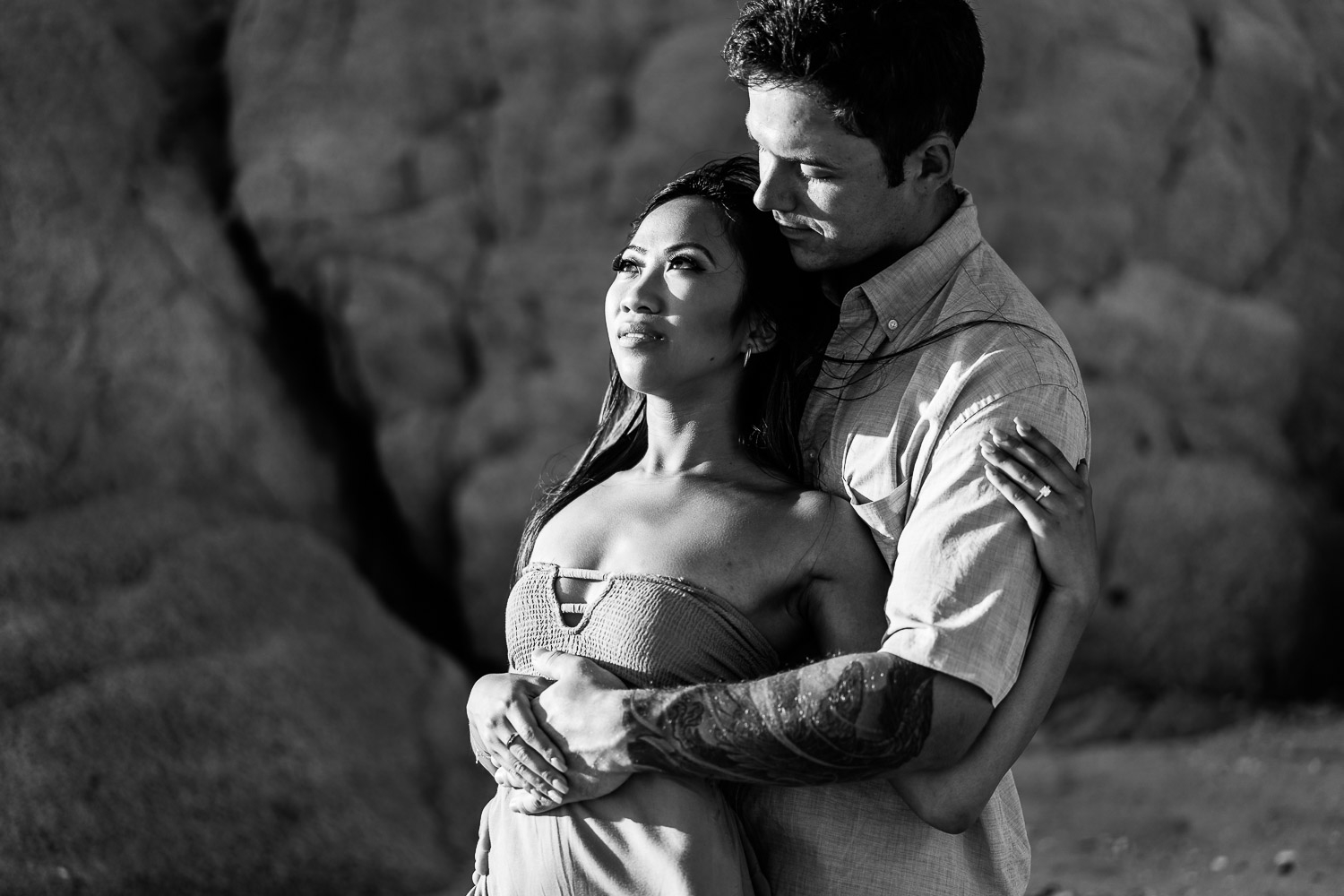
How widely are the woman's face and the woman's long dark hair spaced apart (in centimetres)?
3

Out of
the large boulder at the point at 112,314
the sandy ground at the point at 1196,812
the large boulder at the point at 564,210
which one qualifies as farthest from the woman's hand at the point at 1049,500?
the large boulder at the point at 112,314

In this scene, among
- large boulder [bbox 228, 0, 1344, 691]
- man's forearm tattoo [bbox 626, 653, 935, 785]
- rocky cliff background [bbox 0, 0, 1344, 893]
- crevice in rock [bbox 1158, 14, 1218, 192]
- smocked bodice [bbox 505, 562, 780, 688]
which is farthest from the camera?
crevice in rock [bbox 1158, 14, 1218, 192]

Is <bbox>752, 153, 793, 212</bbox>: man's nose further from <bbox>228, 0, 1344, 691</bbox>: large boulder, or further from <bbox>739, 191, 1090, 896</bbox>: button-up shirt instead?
<bbox>228, 0, 1344, 691</bbox>: large boulder

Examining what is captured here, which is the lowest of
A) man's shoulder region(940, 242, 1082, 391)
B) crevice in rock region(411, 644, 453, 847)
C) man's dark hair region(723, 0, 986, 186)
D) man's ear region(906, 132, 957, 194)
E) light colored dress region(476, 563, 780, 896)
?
crevice in rock region(411, 644, 453, 847)

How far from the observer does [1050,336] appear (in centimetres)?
217

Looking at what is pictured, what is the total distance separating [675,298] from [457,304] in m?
3.15

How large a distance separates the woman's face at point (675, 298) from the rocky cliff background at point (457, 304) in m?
2.55

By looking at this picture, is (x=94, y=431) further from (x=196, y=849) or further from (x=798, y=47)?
(x=798, y=47)

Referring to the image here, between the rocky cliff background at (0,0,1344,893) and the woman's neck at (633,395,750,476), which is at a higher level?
the woman's neck at (633,395,750,476)

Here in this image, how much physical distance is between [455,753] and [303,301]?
1681 millimetres

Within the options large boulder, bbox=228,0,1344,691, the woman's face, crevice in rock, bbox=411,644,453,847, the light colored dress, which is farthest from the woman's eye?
large boulder, bbox=228,0,1344,691

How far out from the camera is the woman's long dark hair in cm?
235

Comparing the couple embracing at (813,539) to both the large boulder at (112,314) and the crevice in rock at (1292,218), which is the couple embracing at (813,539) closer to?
the large boulder at (112,314)

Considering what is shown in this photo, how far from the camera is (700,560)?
7.26 feet
